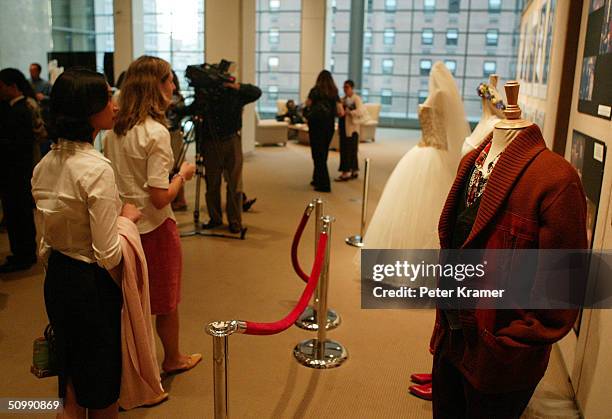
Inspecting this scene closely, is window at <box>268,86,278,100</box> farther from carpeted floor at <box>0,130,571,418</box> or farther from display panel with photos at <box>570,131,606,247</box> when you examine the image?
display panel with photos at <box>570,131,606,247</box>

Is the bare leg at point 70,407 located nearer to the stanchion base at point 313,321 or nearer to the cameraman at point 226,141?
the stanchion base at point 313,321

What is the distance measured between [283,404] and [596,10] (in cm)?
271

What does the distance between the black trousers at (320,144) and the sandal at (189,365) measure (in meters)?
5.17

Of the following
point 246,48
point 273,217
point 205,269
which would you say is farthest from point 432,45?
point 205,269

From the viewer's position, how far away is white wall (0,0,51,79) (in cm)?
927

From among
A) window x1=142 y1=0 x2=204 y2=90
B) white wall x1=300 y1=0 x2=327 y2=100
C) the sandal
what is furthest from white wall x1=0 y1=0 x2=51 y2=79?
the sandal

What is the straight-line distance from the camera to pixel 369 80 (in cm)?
2047

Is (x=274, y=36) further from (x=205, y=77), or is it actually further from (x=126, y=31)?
(x=205, y=77)

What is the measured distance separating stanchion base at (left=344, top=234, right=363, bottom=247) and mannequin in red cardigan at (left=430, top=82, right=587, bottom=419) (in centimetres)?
386

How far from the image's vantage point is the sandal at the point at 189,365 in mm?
3385

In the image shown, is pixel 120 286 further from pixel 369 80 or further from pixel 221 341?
pixel 369 80

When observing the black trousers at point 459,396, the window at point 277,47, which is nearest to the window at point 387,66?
the window at point 277,47

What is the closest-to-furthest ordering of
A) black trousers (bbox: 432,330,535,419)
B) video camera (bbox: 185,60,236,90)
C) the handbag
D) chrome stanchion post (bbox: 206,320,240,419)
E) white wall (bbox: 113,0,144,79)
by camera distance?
black trousers (bbox: 432,330,535,419) → chrome stanchion post (bbox: 206,320,240,419) → the handbag → video camera (bbox: 185,60,236,90) → white wall (bbox: 113,0,144,79)

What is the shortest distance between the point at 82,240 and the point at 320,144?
21.0 feet
